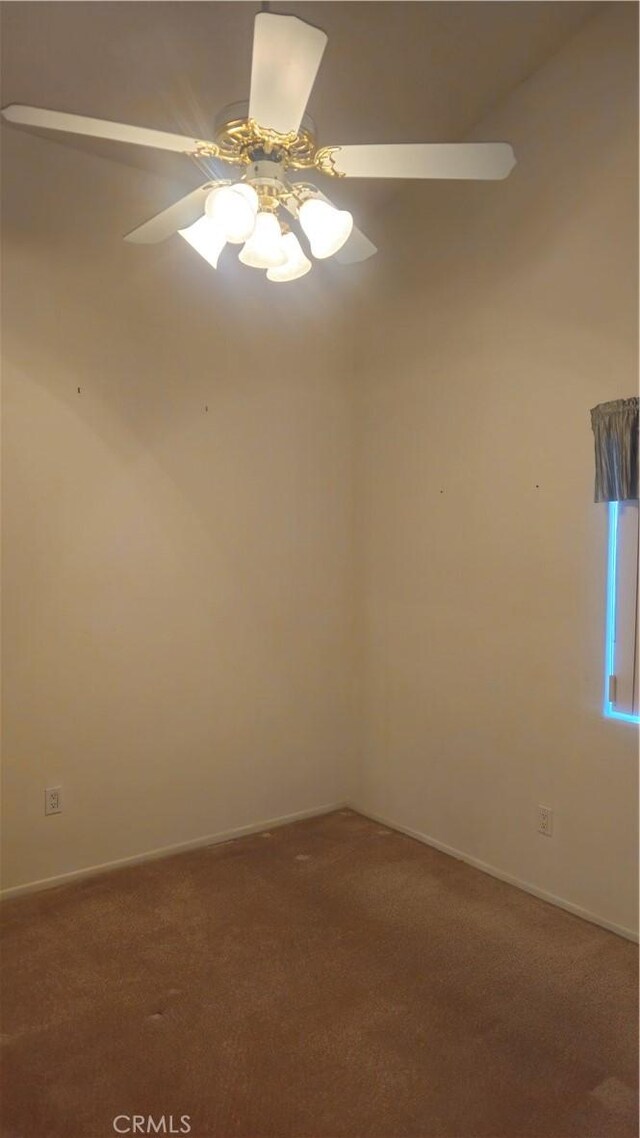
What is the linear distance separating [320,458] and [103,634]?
4.42ft

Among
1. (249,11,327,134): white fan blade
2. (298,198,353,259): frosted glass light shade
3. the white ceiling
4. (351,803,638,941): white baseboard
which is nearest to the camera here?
(249,11,327,134): white fan blade

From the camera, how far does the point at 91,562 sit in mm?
3133

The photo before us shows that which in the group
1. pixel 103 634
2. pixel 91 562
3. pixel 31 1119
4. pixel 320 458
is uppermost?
pixel 320 458

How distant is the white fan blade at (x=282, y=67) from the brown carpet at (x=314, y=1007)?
2.30 metres

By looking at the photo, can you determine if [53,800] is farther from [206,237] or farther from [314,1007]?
[206,237]

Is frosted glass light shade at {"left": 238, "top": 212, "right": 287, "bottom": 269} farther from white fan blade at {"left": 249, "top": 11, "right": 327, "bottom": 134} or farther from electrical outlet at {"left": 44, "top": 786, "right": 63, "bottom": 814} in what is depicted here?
electrical outlet at {"left": 44, "top": 786, "right": 63, "bottom": 814}

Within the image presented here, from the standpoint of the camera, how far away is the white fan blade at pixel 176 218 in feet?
6.56

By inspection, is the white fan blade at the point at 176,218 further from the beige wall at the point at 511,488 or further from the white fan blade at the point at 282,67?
the beige wall at the point at 511,488

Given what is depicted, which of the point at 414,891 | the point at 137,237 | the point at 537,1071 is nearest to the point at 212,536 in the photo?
the point at 137,237

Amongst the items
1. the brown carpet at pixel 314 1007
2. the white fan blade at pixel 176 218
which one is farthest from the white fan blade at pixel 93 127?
the brown carpet at pixel 314 1007

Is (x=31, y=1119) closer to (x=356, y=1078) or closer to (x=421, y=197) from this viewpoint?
(x=356, y=1078)

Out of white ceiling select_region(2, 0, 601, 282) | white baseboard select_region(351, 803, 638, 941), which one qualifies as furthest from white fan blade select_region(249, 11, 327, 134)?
white baseboard select_region(351, 803, 638, 941)

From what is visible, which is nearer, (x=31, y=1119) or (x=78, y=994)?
(x=31, y=1119)

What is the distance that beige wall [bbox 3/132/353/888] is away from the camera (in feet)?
9.82
